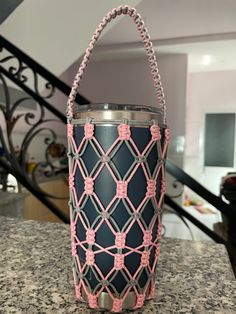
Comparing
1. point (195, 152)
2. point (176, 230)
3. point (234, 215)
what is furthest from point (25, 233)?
point (195, 152)

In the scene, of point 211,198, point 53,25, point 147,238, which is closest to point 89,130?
point 147,238

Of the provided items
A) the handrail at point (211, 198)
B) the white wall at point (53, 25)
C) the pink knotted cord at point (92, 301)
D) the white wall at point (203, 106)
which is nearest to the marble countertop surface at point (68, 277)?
the pink knotted cord at point (92, 301)

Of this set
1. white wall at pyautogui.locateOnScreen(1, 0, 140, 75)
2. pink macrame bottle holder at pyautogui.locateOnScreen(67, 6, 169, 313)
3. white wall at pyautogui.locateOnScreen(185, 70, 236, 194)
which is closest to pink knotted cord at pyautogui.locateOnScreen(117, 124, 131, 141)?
pink macrame bottle holder at pyautogui.locateOnScreen(67, 6, 169, 313)

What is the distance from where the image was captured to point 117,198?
34cm

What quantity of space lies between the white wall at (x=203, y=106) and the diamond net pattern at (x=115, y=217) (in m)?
4.82

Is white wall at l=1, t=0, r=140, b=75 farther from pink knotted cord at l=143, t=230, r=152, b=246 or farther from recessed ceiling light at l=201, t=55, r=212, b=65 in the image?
recessed ceiling light at l=201, t=55, r=212, b=65

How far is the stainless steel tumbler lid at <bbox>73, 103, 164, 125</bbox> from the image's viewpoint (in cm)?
34

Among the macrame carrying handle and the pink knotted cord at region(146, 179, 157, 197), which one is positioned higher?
the macrame carrying handle

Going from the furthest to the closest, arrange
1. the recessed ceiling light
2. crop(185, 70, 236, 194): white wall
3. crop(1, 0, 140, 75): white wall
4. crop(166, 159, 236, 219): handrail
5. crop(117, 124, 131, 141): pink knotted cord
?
crop(185, 70, 236, 194): white wall → the recessed ceiling light → crop(1, 0, 140, 75): white wall → crop(166, 159, 236, 219): handrail → crop(117, 124, 131, 141): pink knotted cord

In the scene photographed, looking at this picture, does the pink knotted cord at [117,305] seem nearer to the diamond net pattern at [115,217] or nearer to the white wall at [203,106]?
the diamond net pattern at [115,217]

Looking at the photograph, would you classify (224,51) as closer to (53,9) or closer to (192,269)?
(53,9)

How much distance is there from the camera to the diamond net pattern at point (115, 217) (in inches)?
13.4

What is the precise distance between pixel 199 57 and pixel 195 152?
5.49 feet

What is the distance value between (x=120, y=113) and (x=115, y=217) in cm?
13
